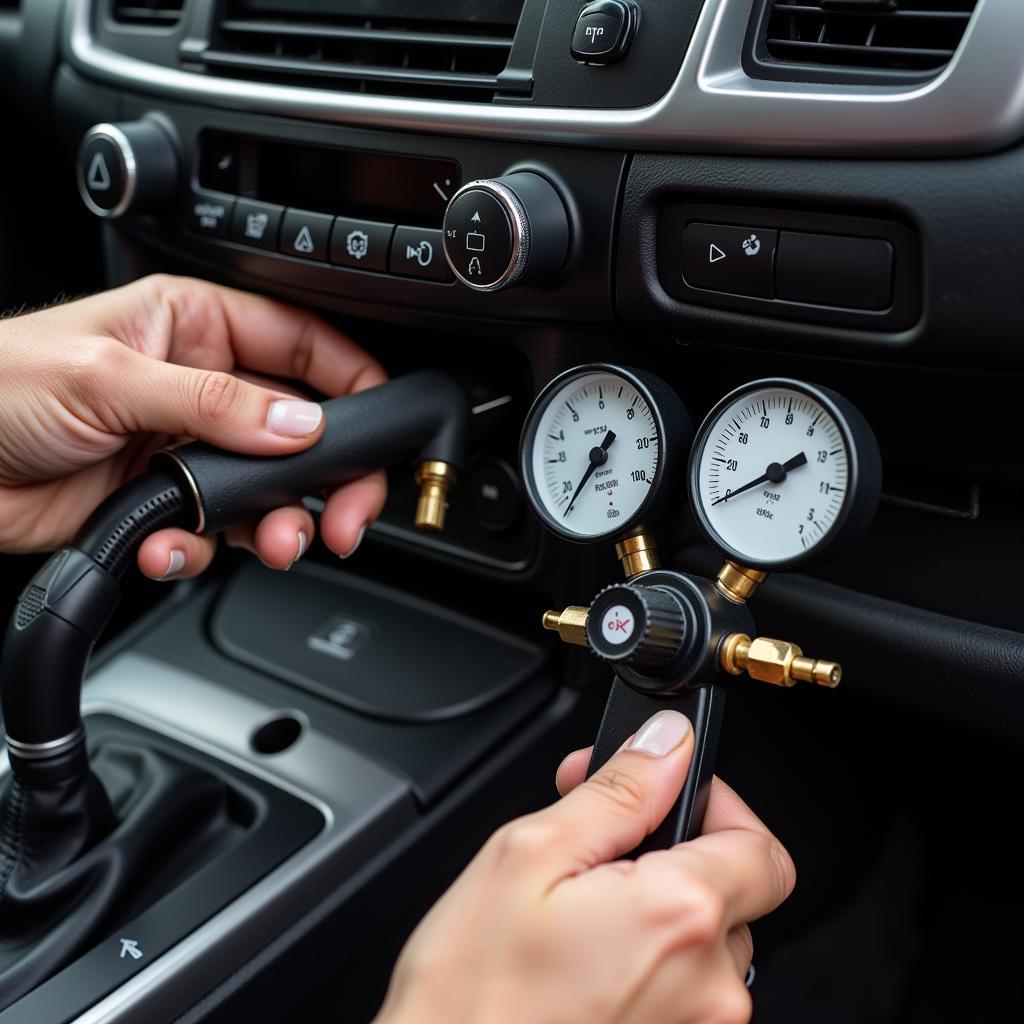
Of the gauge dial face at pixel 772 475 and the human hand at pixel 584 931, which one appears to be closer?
the human hand at pixel 584 931

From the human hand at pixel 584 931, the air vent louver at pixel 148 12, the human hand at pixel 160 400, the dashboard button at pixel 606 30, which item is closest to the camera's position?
the human hand at pixel 584 931

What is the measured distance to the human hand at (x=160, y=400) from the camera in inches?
35.1

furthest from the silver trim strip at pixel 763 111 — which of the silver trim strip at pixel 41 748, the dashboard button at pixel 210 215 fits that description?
the silver trim strip at pixel 41 748

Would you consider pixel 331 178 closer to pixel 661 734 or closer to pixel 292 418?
pixel 292 418

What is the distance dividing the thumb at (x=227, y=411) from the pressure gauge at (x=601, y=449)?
0.58 ft

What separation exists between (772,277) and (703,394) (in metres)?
0.16

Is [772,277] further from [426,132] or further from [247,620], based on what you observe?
[247,620]

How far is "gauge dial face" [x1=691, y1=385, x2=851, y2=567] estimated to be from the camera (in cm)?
70

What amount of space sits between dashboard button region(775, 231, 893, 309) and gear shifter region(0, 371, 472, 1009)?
314 millimetres

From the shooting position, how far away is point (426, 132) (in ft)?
2.92

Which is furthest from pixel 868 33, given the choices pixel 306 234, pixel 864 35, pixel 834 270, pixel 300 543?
pixel 300 543

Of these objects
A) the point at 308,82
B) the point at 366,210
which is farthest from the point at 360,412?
the point at 308,82

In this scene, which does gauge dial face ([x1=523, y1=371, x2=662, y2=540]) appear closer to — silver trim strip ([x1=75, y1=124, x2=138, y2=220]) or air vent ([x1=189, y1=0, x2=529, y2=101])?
air vent ([x1=189, y1=0, x2=529, y2=101])

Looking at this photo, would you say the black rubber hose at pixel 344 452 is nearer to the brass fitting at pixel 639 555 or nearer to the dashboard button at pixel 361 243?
the dashboard button at pixel 361 243
